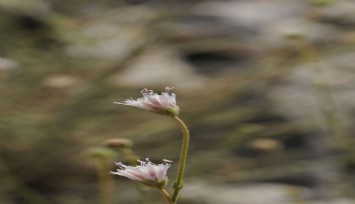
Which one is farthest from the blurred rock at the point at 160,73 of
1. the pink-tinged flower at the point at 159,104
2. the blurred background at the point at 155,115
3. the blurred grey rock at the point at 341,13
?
the pink-tinged flower at the point at 159,104

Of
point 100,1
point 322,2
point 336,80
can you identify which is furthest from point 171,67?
point 322,2

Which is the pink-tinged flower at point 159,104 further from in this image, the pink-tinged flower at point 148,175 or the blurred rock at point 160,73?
the blurred rock at point 160,73

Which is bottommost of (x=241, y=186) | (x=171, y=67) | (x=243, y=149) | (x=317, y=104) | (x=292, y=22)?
(x=241, y=186)

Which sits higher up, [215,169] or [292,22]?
[292,22]

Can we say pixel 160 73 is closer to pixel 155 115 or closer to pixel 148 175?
pixel 155 115

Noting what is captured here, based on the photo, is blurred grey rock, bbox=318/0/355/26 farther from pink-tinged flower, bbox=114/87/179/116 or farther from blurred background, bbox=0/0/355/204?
pink-tinged flower, bbox=114/87/179/116

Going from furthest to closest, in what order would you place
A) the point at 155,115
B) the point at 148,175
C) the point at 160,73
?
1. the point at 160,73
2. the point at 155,115
3. the point at 148,175

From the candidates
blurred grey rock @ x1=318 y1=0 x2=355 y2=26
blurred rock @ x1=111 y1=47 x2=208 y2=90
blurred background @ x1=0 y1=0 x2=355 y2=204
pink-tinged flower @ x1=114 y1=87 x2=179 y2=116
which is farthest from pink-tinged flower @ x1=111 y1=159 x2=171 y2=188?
Result: blurred grey rock @ x1=318 y1=0 x2=355 y2=26

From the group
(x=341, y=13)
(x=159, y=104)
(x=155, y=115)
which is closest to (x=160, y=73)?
(x=155, y=115)

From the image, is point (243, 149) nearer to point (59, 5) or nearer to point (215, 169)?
point (215, 169)
